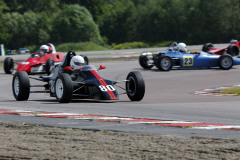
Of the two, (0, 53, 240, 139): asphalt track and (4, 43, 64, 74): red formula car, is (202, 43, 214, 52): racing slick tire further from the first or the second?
(0, 53, 240, 139): asphalt track

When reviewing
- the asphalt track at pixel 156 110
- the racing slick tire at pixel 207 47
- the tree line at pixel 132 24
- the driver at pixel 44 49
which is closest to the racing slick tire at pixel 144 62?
the driver at pixel 44 49

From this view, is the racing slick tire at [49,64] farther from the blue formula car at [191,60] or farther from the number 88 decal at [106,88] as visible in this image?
the number 88 decal at [106,88]

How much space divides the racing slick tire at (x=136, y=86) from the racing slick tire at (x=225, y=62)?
12.7 meters

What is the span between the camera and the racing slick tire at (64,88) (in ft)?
39.9

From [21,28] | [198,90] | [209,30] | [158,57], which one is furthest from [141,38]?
[198,90]

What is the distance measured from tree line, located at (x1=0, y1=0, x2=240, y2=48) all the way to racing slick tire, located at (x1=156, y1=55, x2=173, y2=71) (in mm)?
45650

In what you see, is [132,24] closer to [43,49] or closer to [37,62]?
[43,49]

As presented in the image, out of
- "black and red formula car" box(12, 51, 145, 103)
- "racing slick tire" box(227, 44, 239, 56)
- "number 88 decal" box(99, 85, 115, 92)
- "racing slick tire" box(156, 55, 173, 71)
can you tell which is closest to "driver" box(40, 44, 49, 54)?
"racing slick tire" box(156, 55, 173, 71)

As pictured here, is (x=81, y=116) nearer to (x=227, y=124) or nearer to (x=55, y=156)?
(x=227, y=124)

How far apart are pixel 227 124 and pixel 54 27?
70.1 m

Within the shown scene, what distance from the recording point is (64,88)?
39.9 feet

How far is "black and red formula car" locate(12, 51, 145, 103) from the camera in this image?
40.6 feet

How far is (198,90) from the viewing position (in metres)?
16.8

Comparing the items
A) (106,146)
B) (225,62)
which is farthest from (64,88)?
(225,62)
